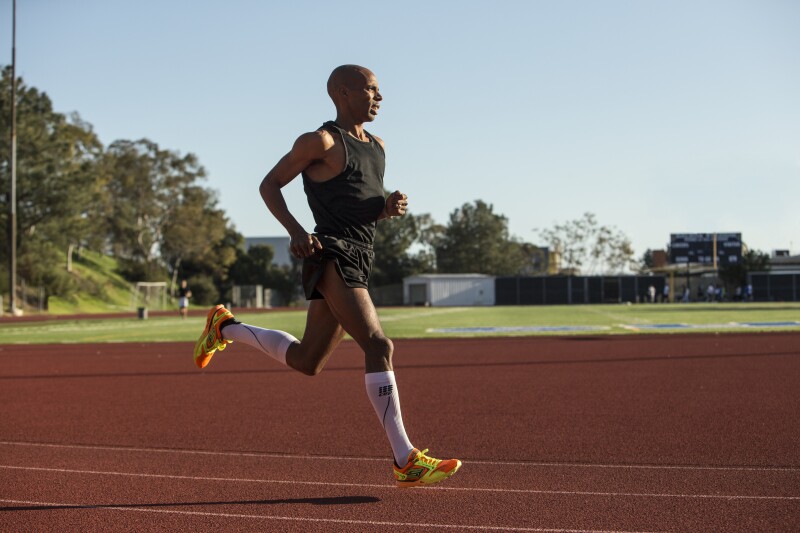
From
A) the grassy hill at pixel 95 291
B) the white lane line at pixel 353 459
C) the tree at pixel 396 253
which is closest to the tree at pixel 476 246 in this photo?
the tree at pixel 396 253

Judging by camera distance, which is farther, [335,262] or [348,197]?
[348,197]

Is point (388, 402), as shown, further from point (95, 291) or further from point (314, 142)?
point (95, 291)

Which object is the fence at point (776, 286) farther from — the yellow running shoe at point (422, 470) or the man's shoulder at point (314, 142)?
the man's shoulder at point (314, 142)

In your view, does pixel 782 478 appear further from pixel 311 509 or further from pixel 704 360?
pixel 704 360

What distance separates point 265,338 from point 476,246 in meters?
102

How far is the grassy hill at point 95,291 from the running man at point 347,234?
50.3m

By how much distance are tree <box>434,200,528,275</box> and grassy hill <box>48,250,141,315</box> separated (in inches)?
1750

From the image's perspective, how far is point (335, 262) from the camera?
4449 millimetres

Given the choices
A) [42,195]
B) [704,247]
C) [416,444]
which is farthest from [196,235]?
[416,444]

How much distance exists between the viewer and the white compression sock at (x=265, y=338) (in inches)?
196

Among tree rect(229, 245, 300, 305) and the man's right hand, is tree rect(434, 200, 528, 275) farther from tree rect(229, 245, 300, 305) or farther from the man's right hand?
the man's right hand

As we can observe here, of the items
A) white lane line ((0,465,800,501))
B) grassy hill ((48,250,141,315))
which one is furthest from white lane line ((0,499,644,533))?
grassy hill ((48,250,141,315))

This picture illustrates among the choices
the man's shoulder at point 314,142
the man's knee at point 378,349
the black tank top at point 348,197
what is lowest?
the man's knee at point 378,349

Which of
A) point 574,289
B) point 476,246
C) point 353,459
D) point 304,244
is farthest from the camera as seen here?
point 476,246
